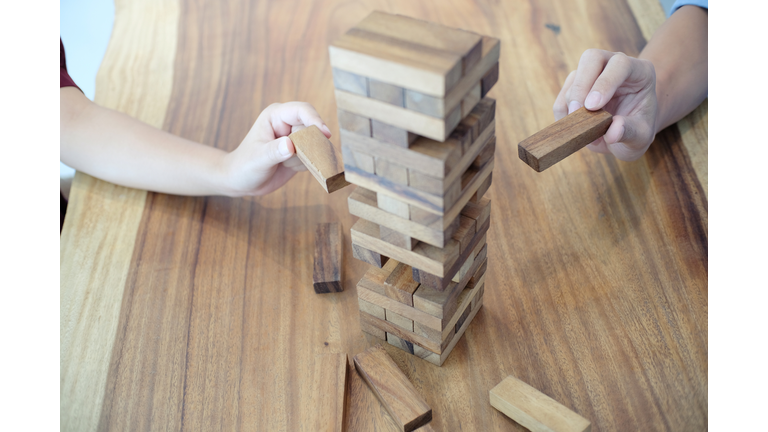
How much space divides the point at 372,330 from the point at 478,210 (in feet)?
0.82

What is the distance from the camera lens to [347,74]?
21.9 inches

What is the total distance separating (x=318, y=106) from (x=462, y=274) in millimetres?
562

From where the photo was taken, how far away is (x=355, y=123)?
59 centimetres

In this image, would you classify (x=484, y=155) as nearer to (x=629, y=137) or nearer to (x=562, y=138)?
(x=562, y=138)

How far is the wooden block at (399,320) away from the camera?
2.52ft

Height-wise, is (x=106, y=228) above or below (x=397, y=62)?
below

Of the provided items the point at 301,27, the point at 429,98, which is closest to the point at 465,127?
the point at 429,98

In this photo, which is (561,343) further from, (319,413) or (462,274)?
(319,413)

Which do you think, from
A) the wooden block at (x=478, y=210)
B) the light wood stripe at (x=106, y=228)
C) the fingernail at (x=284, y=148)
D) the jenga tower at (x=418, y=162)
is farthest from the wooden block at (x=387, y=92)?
the light wood stripe at (x=106, y=228)

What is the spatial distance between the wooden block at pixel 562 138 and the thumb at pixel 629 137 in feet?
0.16

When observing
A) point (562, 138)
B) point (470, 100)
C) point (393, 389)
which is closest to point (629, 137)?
point (562, 138)

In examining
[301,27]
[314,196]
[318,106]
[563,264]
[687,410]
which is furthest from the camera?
[301,27]

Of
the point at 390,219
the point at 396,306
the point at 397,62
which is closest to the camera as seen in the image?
the point at 397,62

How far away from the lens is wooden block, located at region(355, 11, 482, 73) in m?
0.54
